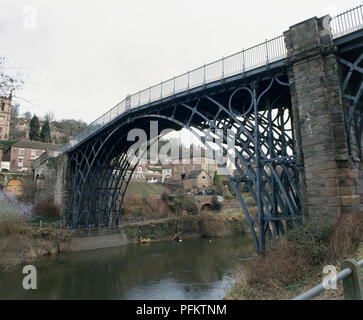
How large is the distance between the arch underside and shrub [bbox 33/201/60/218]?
1.12m

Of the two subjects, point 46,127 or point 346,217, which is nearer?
point 346,217

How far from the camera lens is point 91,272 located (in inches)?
702

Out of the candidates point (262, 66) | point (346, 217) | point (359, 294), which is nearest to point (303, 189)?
point (346, 217)

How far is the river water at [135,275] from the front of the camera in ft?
42.9

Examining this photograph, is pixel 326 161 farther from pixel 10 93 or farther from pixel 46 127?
pixel 46 127

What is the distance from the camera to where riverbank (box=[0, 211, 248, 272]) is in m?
18.9

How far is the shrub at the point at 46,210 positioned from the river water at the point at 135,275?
18.0 feet

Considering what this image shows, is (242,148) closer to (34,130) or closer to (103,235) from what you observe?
(103,235)

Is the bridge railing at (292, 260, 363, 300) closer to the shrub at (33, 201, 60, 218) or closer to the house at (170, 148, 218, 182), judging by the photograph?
the shrub at (33, 201, 60, 218)

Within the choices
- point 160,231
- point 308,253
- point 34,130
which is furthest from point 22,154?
point 308,253

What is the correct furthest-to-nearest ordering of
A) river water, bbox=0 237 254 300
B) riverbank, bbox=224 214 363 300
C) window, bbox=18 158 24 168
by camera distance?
window, bbox=18 158 24 168, river water, bbox=0 237 254 300, riverbank, bbox=224 214 363 300

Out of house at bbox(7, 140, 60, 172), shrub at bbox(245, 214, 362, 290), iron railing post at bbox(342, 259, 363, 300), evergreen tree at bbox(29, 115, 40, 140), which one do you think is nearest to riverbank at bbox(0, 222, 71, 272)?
shrub at bbox(245, 214, 362, 290)

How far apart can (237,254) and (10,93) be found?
20488 mm

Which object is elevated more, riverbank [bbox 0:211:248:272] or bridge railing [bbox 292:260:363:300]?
bridge railing [bbox 292:260:363:300]
